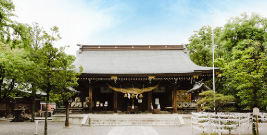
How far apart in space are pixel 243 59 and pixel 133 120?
9178 mm

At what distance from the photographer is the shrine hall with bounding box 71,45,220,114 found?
18797 mm

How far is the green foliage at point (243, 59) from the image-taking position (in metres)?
11.3

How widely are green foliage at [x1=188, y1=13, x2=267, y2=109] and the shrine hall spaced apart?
338 centimetres

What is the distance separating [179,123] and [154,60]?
815cm

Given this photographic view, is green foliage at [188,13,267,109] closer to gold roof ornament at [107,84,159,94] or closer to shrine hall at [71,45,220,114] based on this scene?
shrine hall at [71,45,220,114]

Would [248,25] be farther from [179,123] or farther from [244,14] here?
[179,123]

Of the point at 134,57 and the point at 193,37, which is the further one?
the point at 193,37

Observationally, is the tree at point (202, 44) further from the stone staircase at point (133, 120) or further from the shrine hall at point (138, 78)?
the stone staircase at point (133, 120)

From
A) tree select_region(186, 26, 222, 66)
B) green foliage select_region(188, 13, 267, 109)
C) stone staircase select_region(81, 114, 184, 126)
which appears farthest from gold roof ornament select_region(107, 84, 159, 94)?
tree select_region(186, 26, 222, 66)

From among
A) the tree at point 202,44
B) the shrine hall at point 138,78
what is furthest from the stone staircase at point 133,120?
the tree at point 202,44

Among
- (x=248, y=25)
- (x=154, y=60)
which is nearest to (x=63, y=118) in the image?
(x=154, y=60)

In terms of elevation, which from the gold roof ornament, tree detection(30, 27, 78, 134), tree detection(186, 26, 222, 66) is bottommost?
the gold roof ornament

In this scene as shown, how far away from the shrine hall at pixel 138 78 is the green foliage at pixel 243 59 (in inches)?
133

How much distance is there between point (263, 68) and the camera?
11.3 metres
